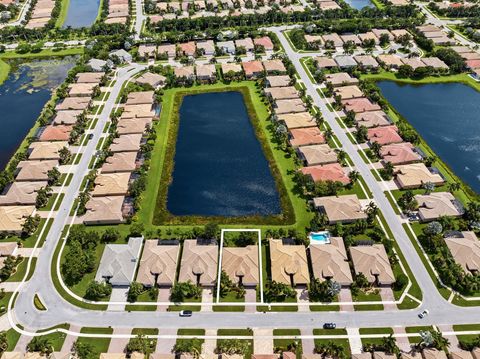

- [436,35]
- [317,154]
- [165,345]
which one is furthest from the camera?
[436,35]

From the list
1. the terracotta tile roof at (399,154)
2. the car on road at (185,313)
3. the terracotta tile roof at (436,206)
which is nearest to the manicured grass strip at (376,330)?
the terracotta tile roof at (436,206)

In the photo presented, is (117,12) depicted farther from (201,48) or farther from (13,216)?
(13,216)

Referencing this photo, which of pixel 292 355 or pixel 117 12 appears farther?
pixel 117 12

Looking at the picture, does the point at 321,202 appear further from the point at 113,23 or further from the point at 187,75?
the point at 113,23

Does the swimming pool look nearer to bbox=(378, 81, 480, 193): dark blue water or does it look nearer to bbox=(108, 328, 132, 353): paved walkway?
bbox=(108, 328, 132, 353): paved walkway

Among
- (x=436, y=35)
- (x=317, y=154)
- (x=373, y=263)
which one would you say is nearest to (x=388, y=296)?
(x=373, y=263)

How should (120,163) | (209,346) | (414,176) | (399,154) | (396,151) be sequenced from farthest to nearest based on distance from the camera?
(396,151)
(399,154)
(120,163)
(414,176)
(209,346)

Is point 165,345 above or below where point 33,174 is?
below

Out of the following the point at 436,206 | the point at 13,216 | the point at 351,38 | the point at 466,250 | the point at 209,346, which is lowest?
the point at 209,346

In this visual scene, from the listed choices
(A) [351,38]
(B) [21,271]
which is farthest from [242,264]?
(A) [351,38]
